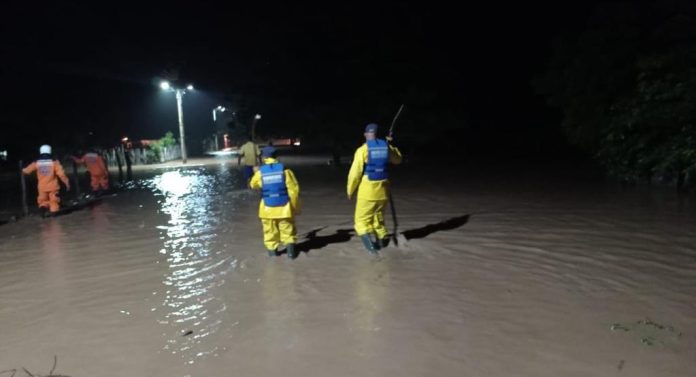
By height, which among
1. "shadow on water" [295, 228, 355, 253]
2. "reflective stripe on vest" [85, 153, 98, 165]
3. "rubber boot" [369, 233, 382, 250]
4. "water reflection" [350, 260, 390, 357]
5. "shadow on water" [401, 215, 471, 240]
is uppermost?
"reflective stripe on vest" [85, 153, 98, 165]

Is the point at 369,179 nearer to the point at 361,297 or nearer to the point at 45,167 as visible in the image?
the point at 361,297

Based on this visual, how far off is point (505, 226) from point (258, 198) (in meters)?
6.92

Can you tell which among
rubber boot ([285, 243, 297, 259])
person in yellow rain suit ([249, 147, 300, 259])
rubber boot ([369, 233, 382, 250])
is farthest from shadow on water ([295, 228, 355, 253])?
rubber boot ([369, 233, 382, 250])

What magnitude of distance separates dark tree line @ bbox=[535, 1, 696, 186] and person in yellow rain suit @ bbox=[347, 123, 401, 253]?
914 centimetres

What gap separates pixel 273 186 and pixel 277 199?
182 mm

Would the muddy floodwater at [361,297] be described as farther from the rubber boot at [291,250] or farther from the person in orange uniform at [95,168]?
the person in orange uniform at [95,168]

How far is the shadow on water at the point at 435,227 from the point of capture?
9.57 meters

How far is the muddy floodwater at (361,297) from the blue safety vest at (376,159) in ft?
3.80

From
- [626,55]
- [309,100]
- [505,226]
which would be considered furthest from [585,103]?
[309,100]

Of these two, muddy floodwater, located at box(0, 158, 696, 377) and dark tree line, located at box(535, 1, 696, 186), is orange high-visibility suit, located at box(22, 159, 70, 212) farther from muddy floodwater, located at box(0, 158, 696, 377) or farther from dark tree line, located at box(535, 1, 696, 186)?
dark tree line, located at box(535, 1, 696, 186)

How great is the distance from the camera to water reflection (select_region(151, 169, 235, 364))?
5.28 meters

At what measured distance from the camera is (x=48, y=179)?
1256 centimetres

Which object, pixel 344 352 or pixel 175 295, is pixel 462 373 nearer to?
pixel 344 352

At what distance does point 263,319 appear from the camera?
5.66m
